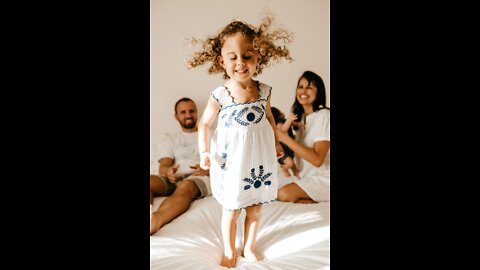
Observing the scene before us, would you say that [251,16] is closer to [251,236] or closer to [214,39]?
[214,39]

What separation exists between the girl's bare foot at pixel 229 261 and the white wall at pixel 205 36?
0.79 metres

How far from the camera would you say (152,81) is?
70.5 inches

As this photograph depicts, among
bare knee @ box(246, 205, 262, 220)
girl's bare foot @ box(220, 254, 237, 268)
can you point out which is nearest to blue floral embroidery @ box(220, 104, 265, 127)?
bare knee @ box(246, 205, 262, 220)

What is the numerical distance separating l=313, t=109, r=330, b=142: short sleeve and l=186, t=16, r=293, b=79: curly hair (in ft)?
2.18

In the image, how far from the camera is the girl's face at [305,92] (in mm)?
1822

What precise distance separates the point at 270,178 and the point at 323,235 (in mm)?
368

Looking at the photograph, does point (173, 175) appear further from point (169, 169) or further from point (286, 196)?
point (286, 196)

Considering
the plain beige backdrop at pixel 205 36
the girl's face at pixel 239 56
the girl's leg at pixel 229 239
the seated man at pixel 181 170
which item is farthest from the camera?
the seated man at pixel 181 170

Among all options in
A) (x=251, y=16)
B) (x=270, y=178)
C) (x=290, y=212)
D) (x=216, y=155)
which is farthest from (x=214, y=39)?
(x=290, y=212)

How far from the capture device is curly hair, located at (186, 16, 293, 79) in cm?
120

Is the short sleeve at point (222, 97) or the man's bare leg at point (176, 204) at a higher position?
the short sleeve at point (222, 97)

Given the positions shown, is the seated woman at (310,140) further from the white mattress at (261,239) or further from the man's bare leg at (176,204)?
the man's bare leg at (176,204)

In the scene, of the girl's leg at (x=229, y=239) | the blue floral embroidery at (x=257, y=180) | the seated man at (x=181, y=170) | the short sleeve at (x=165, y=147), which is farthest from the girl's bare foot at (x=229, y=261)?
the short sleeve at (x=165, y=147)

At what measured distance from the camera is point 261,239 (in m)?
1.49
